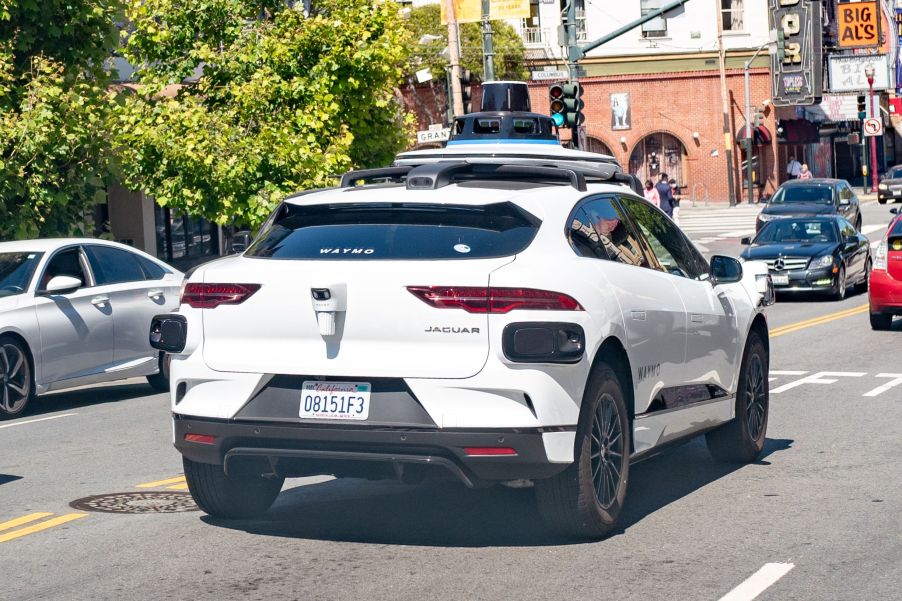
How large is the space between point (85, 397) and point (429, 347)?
9.61 metres

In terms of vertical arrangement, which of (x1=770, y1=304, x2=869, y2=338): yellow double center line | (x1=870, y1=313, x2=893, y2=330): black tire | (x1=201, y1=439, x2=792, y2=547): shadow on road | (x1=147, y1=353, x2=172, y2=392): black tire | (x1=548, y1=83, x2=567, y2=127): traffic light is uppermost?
(x1=548, y1=83, x2=567, y2=127): traffic light

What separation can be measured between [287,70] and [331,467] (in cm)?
1794

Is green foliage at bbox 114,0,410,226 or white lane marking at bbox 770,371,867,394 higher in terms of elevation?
green foliage at bbox 114,0,410,226

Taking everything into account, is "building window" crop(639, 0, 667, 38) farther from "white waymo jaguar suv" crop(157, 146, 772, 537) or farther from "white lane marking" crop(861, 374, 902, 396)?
"white waymo jaguar suv" crop(157, 146, 772, 537)

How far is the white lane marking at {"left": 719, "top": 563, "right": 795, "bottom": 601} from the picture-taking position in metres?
6.14

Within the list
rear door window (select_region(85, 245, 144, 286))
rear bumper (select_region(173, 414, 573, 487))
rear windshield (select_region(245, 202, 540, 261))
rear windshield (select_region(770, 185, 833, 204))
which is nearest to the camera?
rear bumper (select_region(173, 414, 573, 487))

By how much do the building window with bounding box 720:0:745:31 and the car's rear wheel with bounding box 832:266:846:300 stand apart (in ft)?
141

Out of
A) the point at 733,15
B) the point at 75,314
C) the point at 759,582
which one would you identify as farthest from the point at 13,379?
the point at 733,15

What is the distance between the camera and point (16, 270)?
47.0ft

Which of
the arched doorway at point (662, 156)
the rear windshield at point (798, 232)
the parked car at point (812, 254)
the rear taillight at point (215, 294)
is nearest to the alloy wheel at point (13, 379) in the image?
the rear taillight at point (215, 294)

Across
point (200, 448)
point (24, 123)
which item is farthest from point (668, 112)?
point (200, 448)

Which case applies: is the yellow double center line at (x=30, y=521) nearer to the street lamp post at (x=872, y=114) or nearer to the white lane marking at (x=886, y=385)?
the white lane marking at (x=886, y=385)

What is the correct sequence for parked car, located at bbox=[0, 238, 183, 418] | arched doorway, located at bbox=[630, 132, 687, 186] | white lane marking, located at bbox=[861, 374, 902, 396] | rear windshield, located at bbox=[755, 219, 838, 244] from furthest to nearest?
arched doorway, located at bbox=[630, 132, 687, 186] → rear windshield, located at bbox=[755, 219, 838, 244] → parked car, located at bbox=[0, 238, 183, 418] → white lane marking, located at bbox=[861, 374, 902, 396]

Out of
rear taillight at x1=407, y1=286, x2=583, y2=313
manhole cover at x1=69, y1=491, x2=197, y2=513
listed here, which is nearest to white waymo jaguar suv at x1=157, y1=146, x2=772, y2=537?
rear taillight at x1=407, y1=286, x2=583, y2=313
